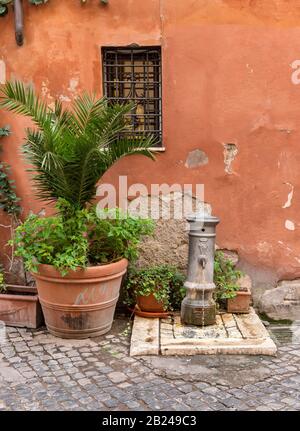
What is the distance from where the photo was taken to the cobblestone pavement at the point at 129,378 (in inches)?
146

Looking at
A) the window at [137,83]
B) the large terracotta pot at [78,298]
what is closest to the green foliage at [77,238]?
the large terracotta pot at [78,298]

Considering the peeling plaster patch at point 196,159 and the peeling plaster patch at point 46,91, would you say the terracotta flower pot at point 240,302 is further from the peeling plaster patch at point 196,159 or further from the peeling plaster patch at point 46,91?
the peeling plaster patch at point 46,91

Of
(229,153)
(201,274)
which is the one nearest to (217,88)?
(229,153)

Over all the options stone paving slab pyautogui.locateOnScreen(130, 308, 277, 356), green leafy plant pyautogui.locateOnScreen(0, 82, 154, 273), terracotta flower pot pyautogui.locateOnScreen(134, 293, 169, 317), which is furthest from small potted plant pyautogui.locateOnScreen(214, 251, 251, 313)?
green leafy plant pyautogui.locateOnScreen(0, 82, 154, 273)

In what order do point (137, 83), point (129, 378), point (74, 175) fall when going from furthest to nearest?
1. point (137, 83)
2. point (74, 175)
3. point (129, 378)

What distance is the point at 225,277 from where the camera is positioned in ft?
18.3

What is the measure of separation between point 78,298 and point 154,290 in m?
0.88

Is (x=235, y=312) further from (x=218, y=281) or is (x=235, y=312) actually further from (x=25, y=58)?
(x=25, y=58)

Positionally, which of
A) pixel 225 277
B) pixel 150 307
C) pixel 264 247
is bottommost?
pixel 150 307

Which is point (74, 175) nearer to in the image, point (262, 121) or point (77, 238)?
point (77, 238)

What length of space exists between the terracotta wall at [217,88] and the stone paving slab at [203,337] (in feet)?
2.49

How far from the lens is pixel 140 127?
5.79m
